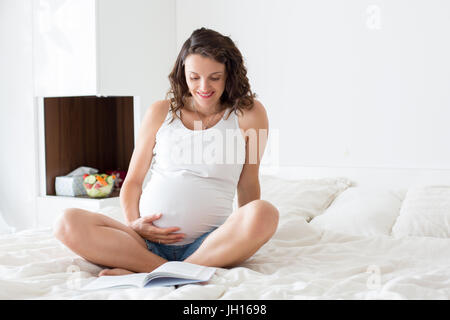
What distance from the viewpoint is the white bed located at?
43.1 inches

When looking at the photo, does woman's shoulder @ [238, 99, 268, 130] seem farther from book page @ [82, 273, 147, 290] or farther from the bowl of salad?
the bowl of salad

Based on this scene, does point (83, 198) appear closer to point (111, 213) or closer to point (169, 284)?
point (111, 213)

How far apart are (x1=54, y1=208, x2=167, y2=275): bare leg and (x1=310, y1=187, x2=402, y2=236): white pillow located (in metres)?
0.70

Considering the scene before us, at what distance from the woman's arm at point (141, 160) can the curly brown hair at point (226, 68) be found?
0.17ft

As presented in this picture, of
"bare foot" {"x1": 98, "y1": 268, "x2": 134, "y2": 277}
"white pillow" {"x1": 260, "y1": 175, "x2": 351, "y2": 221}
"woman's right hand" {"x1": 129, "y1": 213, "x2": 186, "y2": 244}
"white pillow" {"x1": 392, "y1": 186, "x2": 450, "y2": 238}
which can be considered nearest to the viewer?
"bare foot" {"x1": 98, "y1": 268, "x2": 134, "y2": 277}

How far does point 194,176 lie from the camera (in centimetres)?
151

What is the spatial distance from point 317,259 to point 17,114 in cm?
204

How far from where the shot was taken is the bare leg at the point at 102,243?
131cm

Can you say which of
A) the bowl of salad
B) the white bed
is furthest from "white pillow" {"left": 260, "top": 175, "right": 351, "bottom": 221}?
the bowl of salad

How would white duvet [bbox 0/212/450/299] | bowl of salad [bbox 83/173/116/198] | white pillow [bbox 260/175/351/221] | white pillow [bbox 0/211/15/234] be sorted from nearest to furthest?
white duvet [bbox 0/212/450/299] < white pillow [bbox 260/175/351/221] < bowl of salad [bbox 83/173/116/198] < white pillow [bbox 0/211/15/234]

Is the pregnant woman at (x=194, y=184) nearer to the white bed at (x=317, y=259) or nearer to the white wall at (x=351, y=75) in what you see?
the white bed at (x=317, y=259)

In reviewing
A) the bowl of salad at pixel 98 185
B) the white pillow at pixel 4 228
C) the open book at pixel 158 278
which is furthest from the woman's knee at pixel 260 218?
the white pillow at pixel 4 228

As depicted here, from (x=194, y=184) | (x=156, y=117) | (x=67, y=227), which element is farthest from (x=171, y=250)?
(x=156, y=117)
